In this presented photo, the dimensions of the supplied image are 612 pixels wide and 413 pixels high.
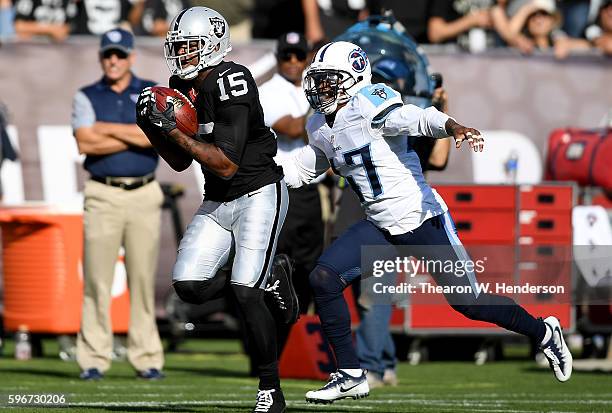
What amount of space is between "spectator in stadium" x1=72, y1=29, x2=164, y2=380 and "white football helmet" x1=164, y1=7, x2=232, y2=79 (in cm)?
241

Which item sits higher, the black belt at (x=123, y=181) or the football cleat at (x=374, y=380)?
the black belt at (x=123, y=181)

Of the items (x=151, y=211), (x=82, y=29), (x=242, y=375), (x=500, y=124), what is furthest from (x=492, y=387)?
(x=82, y=29)

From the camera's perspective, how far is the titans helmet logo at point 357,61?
724 cm

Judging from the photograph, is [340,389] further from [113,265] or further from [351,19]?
[351,19]

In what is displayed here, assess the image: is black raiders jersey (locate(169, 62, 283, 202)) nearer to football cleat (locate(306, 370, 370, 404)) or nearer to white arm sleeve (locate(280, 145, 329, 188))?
white arm sleeve (locate(280, 145, 329, 188))

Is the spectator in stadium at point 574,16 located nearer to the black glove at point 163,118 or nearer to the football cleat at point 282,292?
the football cleat at point 282,292

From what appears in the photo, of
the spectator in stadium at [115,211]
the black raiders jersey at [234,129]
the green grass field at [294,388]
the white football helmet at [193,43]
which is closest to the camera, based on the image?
the black raiders jersey at [234,129]

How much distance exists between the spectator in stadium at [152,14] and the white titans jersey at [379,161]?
6038mm

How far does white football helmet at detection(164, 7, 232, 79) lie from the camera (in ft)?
23.0

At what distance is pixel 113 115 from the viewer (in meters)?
9.62

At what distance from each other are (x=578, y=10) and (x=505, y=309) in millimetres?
7155

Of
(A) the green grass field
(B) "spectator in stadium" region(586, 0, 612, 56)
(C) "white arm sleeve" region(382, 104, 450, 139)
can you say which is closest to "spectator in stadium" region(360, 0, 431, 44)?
(B) "spectator in stadium" region(586, 0, 612, 56)

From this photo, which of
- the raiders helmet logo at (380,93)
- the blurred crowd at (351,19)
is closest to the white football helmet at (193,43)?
the raiders helmet logo at (380,93)

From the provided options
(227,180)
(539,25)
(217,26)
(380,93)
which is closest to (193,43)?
(217,26)
